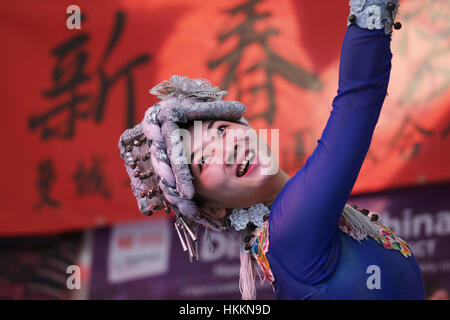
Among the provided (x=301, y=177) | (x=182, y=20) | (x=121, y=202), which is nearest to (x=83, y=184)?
(x=121, y=202)

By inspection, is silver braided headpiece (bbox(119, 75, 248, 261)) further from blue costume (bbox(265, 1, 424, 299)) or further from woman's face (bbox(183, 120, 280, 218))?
blue costume (bbox(265, 1, 424, 299))

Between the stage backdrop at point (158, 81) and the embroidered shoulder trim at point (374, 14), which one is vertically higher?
the stage backdrop at point (158, 81)

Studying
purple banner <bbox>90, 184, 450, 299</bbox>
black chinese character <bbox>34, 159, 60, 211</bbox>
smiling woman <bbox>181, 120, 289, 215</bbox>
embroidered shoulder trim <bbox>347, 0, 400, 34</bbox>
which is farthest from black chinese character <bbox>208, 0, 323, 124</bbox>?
embroidered shoulder trim <bbox>347, 0, 400, 34</bbox>

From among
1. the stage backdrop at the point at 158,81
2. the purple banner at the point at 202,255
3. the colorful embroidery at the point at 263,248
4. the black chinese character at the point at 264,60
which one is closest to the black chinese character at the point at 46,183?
the stage backdrop at the point at 158,81

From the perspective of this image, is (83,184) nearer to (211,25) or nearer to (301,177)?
(211,25)

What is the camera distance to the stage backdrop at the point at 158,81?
9.55 ft

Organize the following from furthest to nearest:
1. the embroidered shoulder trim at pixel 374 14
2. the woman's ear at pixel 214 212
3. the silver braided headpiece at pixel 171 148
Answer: the woman's ear at pixel 214 212
the silver braided headpiece at pixel 171 148
the embroidered shoulder trim at pixel 374 14

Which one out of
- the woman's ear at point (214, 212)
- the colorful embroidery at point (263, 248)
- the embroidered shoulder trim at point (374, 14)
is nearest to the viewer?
the embroidered shoulder trim at point (374, 14)

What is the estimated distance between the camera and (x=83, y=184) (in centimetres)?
292

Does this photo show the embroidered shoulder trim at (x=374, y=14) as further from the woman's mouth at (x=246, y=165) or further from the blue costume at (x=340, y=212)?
the woman's mouth at (x=246, y=165)

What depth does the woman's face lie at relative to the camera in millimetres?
1412

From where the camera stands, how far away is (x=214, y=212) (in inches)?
61.5

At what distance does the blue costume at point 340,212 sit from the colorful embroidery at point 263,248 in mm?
23

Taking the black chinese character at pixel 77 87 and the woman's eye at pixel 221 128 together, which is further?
the black chinese character at pixel 77 87
